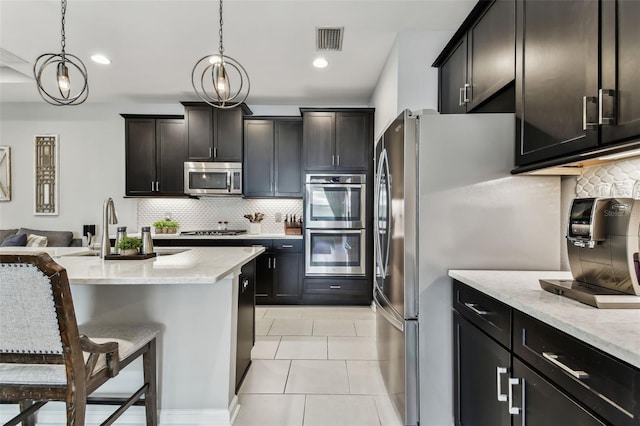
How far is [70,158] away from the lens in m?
4.99

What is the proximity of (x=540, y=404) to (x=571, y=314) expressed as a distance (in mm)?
338

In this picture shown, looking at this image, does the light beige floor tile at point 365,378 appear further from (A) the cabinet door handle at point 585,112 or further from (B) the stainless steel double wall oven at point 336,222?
(A) the cabinet door handle at point 585,112

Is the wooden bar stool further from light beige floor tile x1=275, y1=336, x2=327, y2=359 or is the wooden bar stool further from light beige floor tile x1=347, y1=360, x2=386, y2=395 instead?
light beige floor tile x1=275, y1=336, x2=327, y2=359

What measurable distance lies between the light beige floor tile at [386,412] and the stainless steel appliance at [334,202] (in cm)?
236

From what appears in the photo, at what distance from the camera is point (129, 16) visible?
2.71 m

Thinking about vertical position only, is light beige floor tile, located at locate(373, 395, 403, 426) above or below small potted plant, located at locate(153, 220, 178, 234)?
below

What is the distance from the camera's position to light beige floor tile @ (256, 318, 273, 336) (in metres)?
3.46

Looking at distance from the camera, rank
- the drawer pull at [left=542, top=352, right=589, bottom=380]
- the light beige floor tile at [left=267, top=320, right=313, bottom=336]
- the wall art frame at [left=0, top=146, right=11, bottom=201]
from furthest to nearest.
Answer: the wall art frame at [left=0, top=146, right=11, bottom=201] → the light beige floor tile at [left=267, top=320, right=313, bottom=336] → the drawer pull at [left=542, top=352, right=589, bottom=380]

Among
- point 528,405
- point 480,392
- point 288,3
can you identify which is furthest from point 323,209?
point 528,405

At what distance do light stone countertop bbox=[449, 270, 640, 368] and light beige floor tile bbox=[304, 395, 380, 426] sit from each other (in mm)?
1064

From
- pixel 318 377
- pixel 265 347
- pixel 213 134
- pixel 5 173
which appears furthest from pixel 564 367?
pixel 5 173

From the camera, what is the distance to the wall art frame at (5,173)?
4961 millimetres

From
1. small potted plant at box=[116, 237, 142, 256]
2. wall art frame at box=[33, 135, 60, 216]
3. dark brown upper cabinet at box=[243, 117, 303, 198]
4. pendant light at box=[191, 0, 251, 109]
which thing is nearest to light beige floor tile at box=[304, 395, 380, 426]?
small potted plant at box=[116, 237, 142, 256]

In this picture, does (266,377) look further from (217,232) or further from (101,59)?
(101,59)
